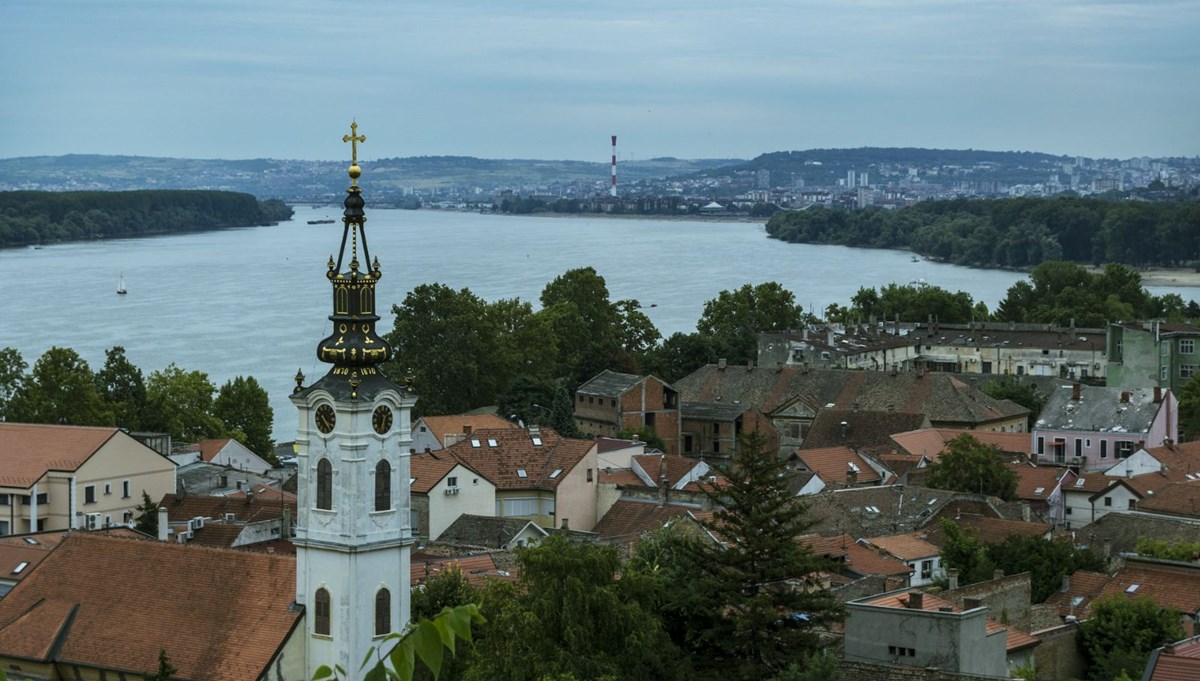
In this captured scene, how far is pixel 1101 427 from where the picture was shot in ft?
166

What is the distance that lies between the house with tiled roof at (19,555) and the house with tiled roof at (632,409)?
29192mm

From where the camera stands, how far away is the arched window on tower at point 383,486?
21484 millimetres

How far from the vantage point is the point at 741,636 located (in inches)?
889

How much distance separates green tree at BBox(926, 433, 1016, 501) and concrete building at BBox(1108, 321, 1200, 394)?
2299 centimetres

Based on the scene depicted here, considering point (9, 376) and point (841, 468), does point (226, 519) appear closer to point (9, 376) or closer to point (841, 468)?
point (841, 468)

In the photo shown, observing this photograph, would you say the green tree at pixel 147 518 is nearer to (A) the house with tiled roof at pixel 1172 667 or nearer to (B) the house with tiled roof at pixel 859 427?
(A) the house with tiled roof at pixel 1172 667

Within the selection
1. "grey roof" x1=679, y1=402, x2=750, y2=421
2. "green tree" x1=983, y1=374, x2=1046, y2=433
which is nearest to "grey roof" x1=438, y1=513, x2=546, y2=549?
"grey roof" x1=679, y1=402, x2=750, y2=421

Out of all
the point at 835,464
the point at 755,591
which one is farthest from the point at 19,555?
the point at 835,464

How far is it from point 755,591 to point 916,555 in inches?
431

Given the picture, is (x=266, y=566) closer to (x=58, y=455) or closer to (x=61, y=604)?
(x=61, y=604)

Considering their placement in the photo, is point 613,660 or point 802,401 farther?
point 802,401

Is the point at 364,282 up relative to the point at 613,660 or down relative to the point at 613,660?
up

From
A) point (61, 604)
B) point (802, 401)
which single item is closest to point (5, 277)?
point (802, 401)

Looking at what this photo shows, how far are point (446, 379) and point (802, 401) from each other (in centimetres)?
1178
